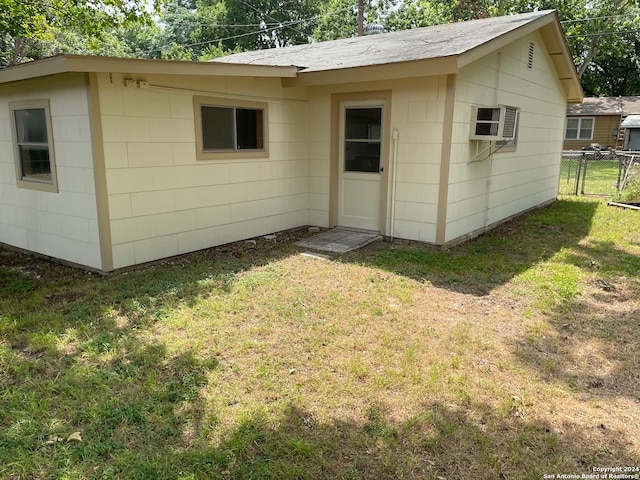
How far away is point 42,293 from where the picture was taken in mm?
4887

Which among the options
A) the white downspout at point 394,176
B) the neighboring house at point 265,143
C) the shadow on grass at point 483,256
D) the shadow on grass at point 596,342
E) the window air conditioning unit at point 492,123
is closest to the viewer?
the shadow on grass at point 596,342

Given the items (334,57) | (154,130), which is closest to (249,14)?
(334,57)

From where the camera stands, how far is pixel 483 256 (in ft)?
21.2

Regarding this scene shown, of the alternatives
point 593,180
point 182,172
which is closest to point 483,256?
point 182,172

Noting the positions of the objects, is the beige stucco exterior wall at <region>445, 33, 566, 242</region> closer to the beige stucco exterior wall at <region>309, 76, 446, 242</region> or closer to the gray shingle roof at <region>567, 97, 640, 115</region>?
the beige stucco exterior wall at <region>309, 76, 446, 242</region>

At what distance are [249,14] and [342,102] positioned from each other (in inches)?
1198

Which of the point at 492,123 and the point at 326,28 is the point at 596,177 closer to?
the point at 492,123

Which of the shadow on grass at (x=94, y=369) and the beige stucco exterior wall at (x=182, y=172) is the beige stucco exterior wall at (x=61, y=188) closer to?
the beige stucco exterior wall at (x=182, y=172)

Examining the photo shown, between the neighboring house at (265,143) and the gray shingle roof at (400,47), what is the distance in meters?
0.05

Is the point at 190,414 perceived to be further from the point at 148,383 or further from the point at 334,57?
the point at 334,57

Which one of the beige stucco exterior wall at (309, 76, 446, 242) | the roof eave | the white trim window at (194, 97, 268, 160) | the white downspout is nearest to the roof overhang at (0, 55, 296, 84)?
the white trim window at (194, 97, 268, 160)

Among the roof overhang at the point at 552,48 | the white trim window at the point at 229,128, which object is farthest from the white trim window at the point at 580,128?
the white trim window at the point at 229,128

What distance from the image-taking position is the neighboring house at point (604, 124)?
2498 cm

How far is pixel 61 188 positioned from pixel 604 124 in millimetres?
28557
